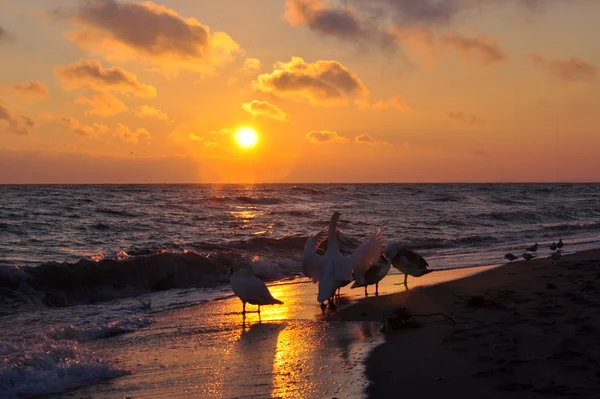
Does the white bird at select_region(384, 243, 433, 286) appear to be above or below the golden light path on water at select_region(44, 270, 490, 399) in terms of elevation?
above

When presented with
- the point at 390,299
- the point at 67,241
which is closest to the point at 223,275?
the point at 390,299

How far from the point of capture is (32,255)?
1883 cm

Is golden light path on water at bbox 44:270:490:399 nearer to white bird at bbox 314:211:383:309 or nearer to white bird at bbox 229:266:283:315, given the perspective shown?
white bird at bbox 229:266:283:315

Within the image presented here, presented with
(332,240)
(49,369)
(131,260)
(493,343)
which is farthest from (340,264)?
(131,260)

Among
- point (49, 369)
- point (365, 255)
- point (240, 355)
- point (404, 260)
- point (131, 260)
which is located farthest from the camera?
point (131, 260)

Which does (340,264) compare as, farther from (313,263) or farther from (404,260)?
(404,260)

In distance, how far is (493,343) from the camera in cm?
659

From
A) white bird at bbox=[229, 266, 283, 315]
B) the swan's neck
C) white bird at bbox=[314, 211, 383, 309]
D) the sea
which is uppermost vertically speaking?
the swan's neck

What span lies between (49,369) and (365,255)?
17.9 ft

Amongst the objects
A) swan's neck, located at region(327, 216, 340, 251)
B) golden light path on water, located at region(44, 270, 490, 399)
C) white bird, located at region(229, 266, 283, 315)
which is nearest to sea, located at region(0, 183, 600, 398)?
golden light path on water, located at region(44, 270, 490, 399)

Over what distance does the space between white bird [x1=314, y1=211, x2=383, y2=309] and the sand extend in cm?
48

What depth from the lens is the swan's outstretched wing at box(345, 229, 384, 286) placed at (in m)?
10.2

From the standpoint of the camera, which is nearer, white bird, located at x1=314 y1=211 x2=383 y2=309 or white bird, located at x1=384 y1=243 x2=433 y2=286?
white bird, located at x1=314 y1=211 x2=383 y2=309

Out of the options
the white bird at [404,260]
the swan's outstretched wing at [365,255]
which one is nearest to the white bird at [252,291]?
the swan's outstretched wing at [365,255]
